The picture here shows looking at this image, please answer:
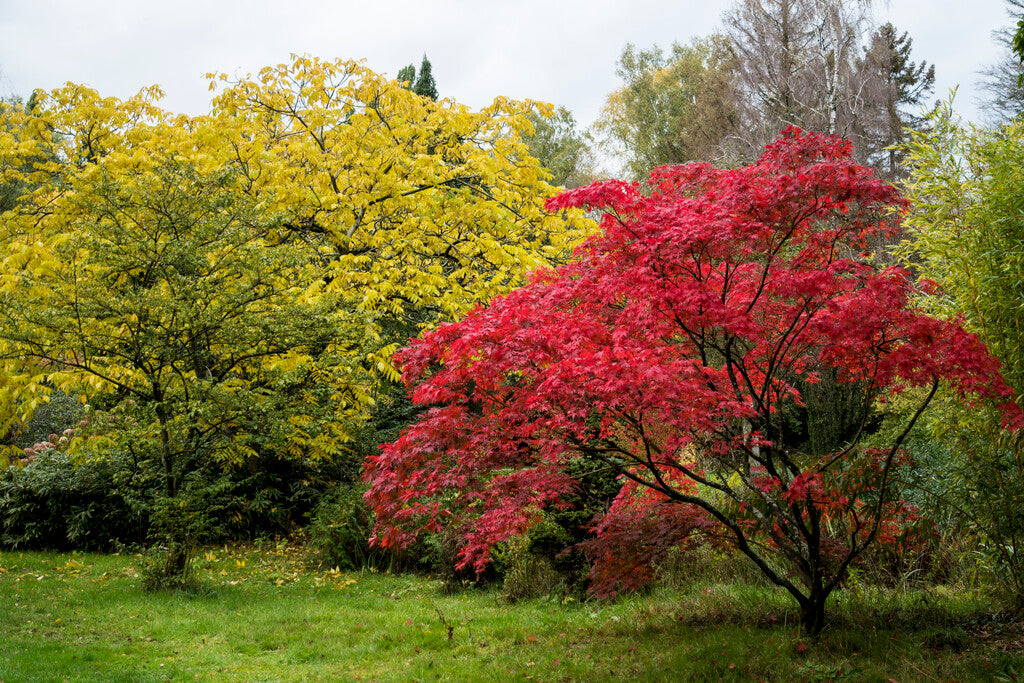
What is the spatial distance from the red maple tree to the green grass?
1.58 ft

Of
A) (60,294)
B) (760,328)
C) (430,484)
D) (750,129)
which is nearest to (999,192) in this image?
(760,328)

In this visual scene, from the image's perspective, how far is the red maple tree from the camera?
386cm

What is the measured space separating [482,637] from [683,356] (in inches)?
106

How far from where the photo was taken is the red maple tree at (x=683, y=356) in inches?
152

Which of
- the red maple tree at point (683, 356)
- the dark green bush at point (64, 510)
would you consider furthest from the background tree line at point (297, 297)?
the red maple tree at point (683, 356)

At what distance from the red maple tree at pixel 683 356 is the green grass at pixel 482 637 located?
0.48 meters

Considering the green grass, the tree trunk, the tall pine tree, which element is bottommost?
the green grass

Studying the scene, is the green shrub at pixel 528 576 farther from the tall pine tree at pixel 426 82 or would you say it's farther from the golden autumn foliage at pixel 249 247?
the tall pine tree at pixel 426 82

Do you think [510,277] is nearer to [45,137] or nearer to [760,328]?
[760,328]

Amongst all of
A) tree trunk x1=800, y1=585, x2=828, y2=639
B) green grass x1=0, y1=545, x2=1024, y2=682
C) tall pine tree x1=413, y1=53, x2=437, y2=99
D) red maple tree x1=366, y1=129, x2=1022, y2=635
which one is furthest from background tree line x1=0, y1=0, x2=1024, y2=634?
tall pine tree x1=413, y1=53, x2=437, y2=99

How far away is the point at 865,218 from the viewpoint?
4.34 metres

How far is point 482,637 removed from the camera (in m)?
5.16

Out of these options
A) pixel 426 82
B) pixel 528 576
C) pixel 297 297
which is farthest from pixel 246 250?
pixel 426 82

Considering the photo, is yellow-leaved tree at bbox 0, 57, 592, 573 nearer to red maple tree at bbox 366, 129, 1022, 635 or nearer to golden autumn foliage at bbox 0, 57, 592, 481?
golden autumn foliage at bbox 0, 57, 592, 481
